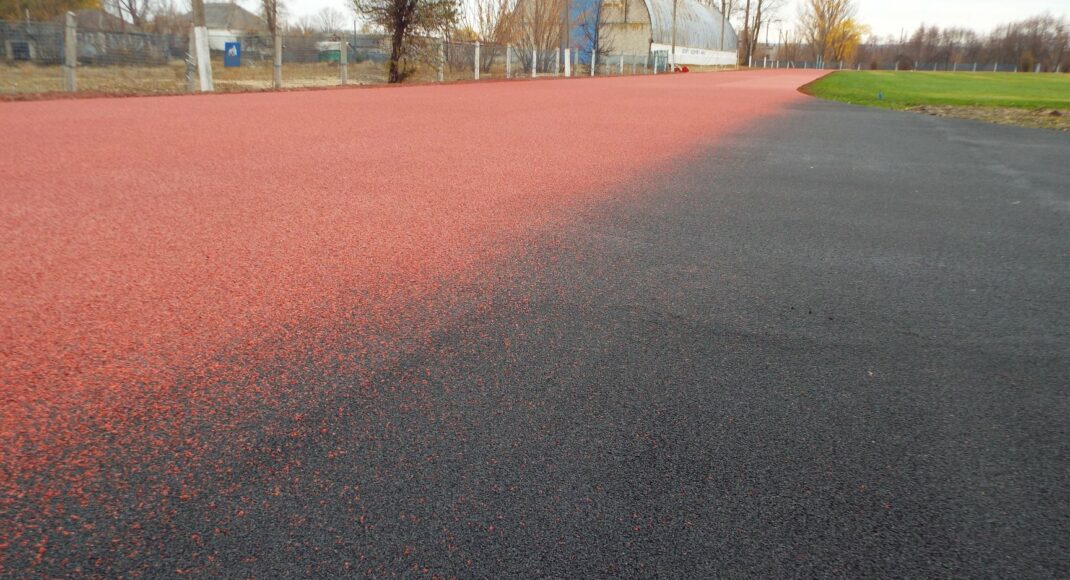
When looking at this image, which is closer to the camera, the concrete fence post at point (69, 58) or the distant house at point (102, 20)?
the concrete fence post at point (69, 58)

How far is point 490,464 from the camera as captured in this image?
6.50ft

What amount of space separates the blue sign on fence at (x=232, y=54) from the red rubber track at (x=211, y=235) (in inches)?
1133

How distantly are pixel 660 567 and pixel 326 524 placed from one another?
799 mm

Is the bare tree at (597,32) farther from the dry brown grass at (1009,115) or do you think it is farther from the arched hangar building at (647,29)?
the dry brown grass at (1009,115)

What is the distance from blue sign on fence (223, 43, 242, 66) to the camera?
3631cm

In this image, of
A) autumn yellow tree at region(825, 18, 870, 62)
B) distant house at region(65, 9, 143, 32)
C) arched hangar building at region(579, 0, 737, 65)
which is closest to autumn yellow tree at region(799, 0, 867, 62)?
autumn yellow tree at region(825, 18, 870, 62)

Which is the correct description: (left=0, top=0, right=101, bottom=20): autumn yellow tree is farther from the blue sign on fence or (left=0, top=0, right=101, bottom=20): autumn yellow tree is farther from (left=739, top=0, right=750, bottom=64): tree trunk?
(left=739, top=0, right=750, bottom=64): tree trunk

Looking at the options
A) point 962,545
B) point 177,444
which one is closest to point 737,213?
point 962,545

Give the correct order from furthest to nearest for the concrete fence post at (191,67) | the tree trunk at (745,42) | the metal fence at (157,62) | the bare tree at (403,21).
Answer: the tree trunk at (745,42), the bare tree at (403,21), the concrete fence post at (191,67), the metal fence at (157,62)

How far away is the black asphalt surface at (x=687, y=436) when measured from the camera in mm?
1648

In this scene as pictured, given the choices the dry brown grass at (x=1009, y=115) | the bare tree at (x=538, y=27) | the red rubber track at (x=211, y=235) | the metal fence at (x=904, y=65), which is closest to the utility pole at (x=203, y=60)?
the red rubber track at (x=211, y=235)

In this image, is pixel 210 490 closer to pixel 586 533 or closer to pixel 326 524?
pixel 326 524

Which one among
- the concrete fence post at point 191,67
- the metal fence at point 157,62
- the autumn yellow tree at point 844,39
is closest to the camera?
the metal fence at point 157,62

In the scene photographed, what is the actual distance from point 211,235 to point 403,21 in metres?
22.5
